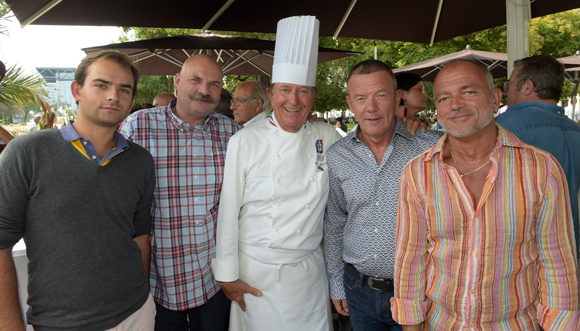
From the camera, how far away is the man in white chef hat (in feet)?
6.70

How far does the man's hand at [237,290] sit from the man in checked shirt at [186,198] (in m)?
0.12

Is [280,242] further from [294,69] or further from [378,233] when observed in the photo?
[294,69]

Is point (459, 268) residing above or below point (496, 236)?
below

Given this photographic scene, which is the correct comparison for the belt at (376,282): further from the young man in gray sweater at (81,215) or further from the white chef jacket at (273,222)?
the young man in gray sweater at (81,215)

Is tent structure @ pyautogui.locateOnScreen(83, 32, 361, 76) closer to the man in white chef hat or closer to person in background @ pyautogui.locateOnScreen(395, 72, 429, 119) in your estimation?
person in background @ pyautogui.locateOnScreen(395, 72, 429, 119)

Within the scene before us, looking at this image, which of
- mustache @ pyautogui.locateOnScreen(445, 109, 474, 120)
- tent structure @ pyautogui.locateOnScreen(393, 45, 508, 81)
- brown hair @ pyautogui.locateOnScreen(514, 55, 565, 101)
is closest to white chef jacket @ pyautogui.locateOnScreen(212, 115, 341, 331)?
mustache @ pyautogui.locateOnScreen(445, 109, 474, 120)

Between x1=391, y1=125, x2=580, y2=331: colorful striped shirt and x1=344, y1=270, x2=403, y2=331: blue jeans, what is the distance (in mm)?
278

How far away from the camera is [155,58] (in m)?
5.84

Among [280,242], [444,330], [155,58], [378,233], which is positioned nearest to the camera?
[444,330]

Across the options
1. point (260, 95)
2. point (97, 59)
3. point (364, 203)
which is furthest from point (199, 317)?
point (260, 95)

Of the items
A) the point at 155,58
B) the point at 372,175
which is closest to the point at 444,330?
the point at 372,175

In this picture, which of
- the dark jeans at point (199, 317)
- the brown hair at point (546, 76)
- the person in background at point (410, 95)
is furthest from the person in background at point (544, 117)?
the dark jeans at point (199, 317)

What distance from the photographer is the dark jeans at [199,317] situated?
83.9 inches

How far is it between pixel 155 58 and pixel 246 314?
4922mm
